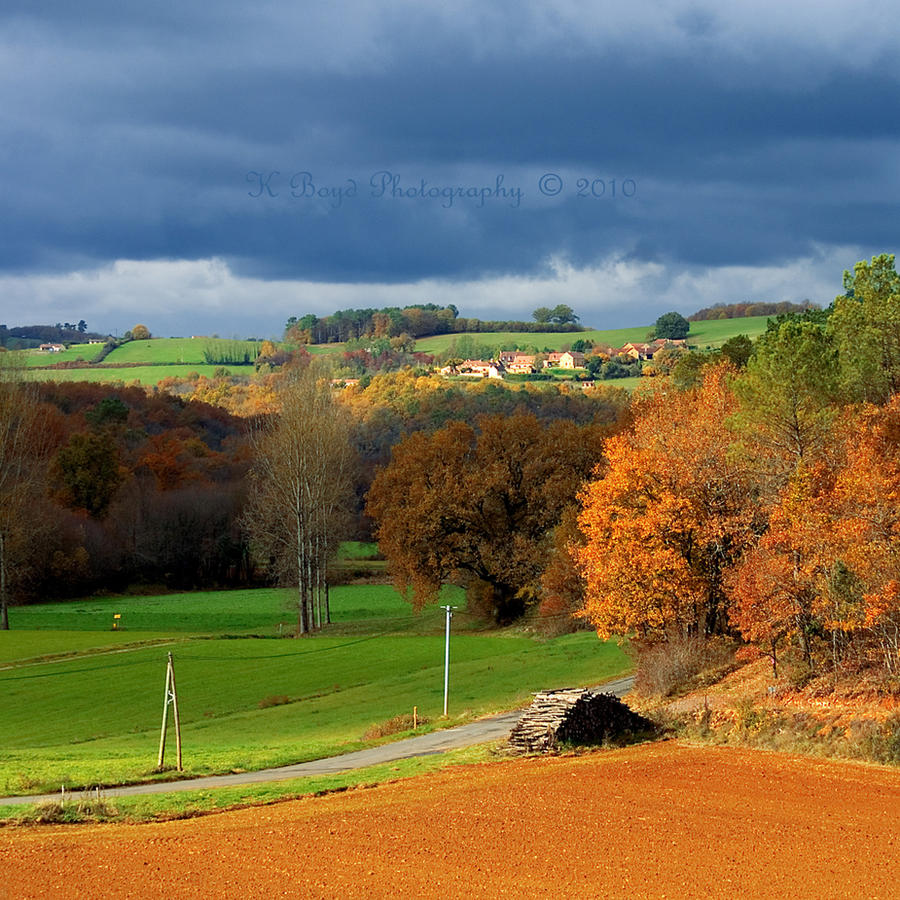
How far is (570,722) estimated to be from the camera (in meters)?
30.0

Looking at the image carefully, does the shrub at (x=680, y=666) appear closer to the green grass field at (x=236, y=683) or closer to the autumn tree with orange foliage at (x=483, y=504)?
the green grass field at (x=236, y=683)

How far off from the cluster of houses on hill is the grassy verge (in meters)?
146

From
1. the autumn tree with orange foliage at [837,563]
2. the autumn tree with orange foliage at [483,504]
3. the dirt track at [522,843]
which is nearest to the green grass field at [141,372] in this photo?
the autumn tree with orange foliage at [483,504]

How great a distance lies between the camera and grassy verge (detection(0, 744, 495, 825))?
22.7 m

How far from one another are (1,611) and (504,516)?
35615 mm

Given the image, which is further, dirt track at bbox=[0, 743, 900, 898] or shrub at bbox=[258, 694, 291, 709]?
shrub at bbox=[258, 694, 291, 709]

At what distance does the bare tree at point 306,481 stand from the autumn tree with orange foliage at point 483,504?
17.4ft

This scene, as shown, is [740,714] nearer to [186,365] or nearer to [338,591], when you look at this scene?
[338,591]

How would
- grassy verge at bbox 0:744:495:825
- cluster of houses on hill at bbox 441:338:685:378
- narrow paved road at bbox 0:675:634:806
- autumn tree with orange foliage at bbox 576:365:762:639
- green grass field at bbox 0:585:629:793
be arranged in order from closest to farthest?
grassy verge at bbox 0:744:495:825, narrow paved road at bbox 0:675:634:806, green grass field at bbox 0:585:629:793, autumn tree with orange foliage at bbox 576:365:762:639, cluster of houses on hill at bbox 441:338:685:378

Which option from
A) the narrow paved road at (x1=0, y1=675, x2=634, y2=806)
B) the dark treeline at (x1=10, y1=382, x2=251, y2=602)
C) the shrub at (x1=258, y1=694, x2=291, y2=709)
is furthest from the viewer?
the dark treeline at (x1=10, y1=382, x2=251, y2=602)

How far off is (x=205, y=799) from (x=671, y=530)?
21512mm

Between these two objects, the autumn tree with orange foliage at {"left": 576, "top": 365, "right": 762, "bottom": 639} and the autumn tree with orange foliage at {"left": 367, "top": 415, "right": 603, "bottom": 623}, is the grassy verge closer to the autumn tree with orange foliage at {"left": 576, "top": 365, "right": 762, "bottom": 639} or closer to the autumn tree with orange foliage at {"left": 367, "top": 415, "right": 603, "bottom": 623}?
the autumn tree with orange foliage at {"left": 576, "top": 365, "right": 762, "bottom": 639}

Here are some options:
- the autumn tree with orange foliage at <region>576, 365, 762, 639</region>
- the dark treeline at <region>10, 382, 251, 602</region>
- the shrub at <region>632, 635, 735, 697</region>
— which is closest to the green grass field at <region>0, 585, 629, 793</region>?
the autumn tree with orange foliage at <region>576, 365, 762, 639</region>

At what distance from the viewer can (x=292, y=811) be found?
2288cm
